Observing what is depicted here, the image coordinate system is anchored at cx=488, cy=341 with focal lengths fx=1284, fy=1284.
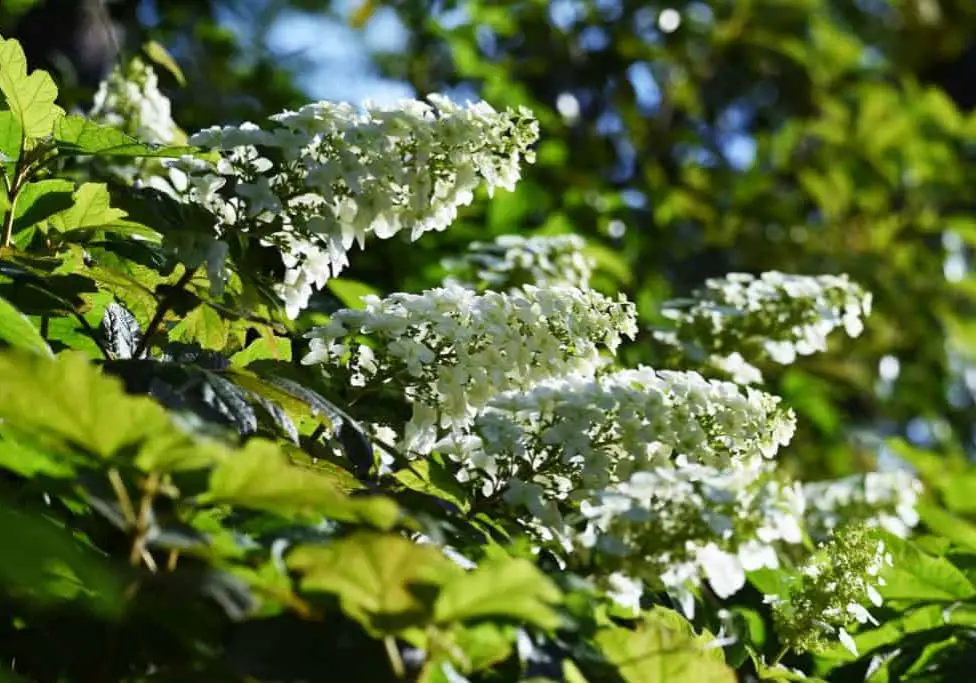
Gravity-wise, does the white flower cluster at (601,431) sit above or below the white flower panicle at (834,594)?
above

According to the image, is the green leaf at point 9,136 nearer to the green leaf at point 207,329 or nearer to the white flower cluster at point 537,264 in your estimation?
the green leaf at point 207,329

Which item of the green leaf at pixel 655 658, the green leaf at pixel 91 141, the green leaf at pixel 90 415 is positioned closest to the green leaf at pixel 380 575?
the green leaf at pixel 90 415

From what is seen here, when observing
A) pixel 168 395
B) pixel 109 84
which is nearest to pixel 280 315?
pixel 168 395

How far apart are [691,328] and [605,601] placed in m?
1.01

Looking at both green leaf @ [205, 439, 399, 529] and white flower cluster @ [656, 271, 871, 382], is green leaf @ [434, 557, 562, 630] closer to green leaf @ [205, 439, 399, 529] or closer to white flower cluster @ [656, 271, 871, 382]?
green leaf @ [205, 439, 399, 529]

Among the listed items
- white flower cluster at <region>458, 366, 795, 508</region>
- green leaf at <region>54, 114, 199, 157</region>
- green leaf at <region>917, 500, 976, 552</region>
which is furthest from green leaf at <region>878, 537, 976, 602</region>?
green leaf at <region>54, 114, 199, 157</region>

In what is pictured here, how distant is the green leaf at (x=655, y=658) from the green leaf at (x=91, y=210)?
840 mm

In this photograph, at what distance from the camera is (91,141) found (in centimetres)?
162

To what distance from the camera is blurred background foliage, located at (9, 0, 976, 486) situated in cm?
392

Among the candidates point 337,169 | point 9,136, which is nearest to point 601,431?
point 337,169

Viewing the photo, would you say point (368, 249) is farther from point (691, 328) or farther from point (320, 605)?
point (320, 605)

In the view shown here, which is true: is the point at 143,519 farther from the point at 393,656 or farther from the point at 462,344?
the point at 462,344

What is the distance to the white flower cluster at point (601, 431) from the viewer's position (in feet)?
4.67

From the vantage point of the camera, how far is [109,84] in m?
2.52
